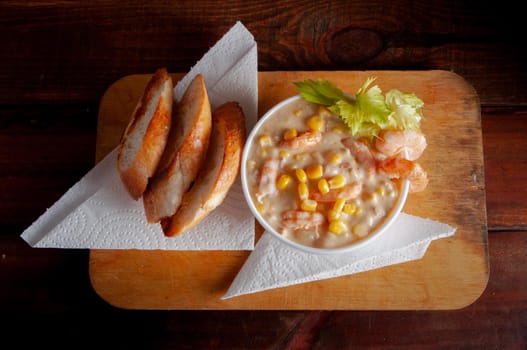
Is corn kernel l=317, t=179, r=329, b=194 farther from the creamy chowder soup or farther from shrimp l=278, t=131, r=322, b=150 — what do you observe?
shrimp l=278, t=131, r=322, b=150

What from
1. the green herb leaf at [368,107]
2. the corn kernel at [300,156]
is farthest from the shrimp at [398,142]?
the corn kernel at [300,156]

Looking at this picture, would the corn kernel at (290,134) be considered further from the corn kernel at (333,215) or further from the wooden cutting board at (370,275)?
the wooden cutting board at (370,275)

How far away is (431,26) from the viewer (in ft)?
11.0

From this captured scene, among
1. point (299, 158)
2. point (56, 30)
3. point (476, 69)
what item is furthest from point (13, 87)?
point (476, 69)

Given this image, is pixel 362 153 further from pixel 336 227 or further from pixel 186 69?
pixel 186 69

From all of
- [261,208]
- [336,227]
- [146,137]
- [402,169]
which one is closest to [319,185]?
[336,227]

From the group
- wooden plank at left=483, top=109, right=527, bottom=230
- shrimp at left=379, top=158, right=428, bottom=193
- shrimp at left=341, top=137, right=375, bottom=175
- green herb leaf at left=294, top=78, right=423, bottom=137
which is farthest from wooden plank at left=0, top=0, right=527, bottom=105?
shrimp at left=379, top=158, right=428, bottom=193

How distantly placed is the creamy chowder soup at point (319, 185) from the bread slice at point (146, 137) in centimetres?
50

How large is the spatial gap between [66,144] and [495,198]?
2776 mm

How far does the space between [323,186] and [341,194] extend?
0.11 m

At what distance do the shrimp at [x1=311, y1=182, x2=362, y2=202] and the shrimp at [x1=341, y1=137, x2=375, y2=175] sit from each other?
118mm

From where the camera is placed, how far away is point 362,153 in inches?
107

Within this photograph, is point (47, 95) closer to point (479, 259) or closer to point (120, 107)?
point (120, 107)

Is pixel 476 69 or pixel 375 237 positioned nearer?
pixel 375 237
